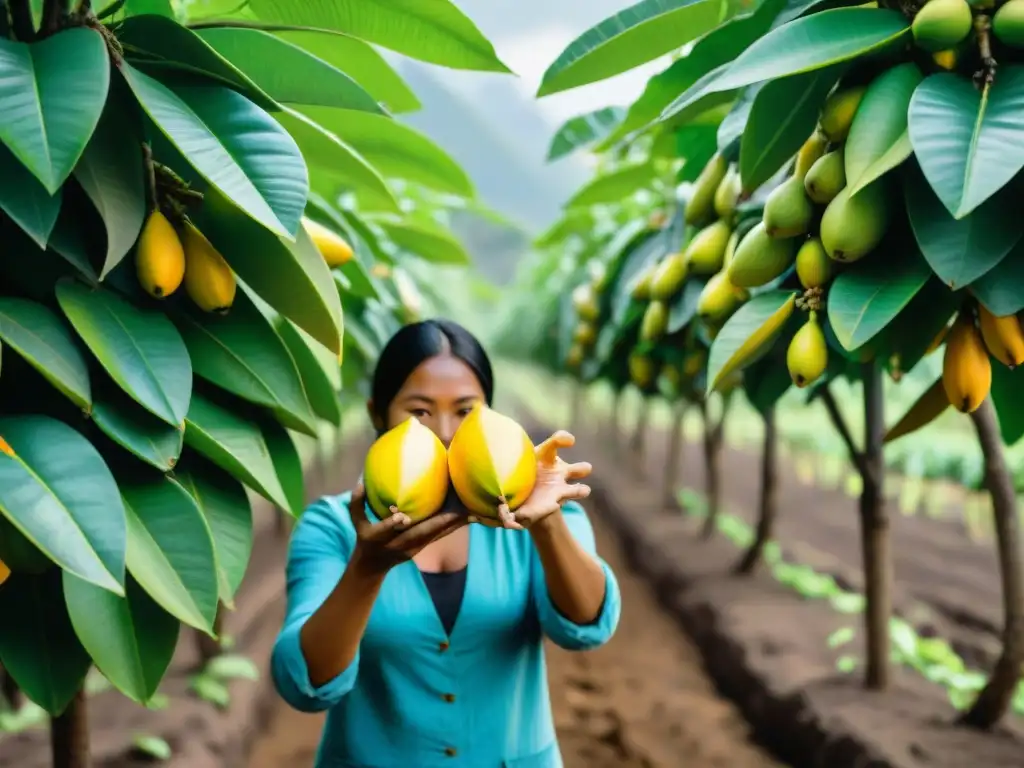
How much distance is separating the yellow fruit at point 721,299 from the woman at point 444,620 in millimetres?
306

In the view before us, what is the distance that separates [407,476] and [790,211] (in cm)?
50

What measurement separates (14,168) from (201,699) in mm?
2283

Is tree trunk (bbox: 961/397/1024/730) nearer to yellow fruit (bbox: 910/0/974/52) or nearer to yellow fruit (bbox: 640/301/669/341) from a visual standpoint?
yellow fruit (bbox: 640/301/669/341)

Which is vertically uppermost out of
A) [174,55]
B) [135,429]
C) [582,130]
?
[582,130]

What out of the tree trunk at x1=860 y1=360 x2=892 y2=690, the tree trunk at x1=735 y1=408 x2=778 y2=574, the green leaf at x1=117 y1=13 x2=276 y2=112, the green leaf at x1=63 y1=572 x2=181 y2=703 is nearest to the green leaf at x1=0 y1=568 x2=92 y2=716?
the green leaf at x1=63 y1=572 x2=181 y2=703

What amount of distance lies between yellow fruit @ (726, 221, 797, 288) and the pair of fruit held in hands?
0.31m

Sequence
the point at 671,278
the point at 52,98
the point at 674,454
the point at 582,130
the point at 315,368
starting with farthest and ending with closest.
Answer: the point at 674,454 → the point at 582,130 → the point at 671,278 → the point at 315,368 → the point at 52,98

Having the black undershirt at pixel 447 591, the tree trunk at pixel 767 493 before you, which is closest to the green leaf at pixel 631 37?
the black undershirt at pixel 447 591

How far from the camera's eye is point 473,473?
2.71 ft

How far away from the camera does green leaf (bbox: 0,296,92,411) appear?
2.69ft

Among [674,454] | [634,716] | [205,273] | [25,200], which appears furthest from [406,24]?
[674,454]

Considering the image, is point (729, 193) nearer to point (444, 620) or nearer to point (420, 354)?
point (420, 354)

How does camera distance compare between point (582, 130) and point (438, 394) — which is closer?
point (438, 394)

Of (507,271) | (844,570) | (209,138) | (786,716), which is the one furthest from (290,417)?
(507,271)
